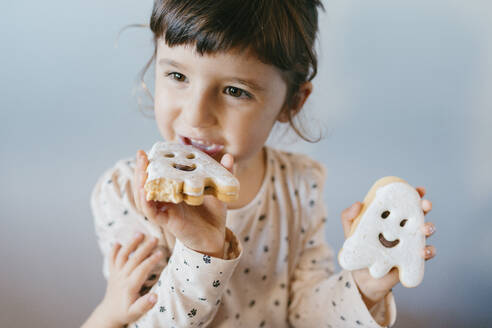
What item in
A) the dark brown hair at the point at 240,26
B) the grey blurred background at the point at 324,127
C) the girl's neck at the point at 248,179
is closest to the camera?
the dark brown hair at the point at 240,26

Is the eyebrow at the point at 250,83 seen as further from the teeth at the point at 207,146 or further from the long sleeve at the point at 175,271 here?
the long sleeve at the point at 175,271

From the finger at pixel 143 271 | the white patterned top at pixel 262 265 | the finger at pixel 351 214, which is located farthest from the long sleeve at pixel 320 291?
the finger at pixel 143 271

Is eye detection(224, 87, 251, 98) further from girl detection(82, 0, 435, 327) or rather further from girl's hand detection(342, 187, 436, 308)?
girl's hand detection(342, 187, 436, 308)

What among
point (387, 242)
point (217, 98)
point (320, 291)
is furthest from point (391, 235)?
point (217, 98)

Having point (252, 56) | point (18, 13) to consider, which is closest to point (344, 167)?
point (252, 56)

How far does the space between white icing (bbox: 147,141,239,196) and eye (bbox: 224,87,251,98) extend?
12 centimetres

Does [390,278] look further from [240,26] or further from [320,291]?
[240,26]

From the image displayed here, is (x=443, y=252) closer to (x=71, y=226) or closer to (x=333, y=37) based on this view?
(x=333, y=37)

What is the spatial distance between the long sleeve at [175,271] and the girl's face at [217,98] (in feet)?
0.51

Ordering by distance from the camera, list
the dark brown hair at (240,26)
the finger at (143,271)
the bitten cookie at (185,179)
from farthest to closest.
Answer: the finger at (143,271) → the dark brown hair at (240,26) → the bitten cookie at (185,179)

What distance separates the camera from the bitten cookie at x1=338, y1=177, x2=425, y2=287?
710 millimetres

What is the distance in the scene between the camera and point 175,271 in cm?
71

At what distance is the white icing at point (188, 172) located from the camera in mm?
553

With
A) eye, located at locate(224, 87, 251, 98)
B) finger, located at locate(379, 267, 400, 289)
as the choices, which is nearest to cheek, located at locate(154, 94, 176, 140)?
eye, located at locate(224, 87, 251, 98)
